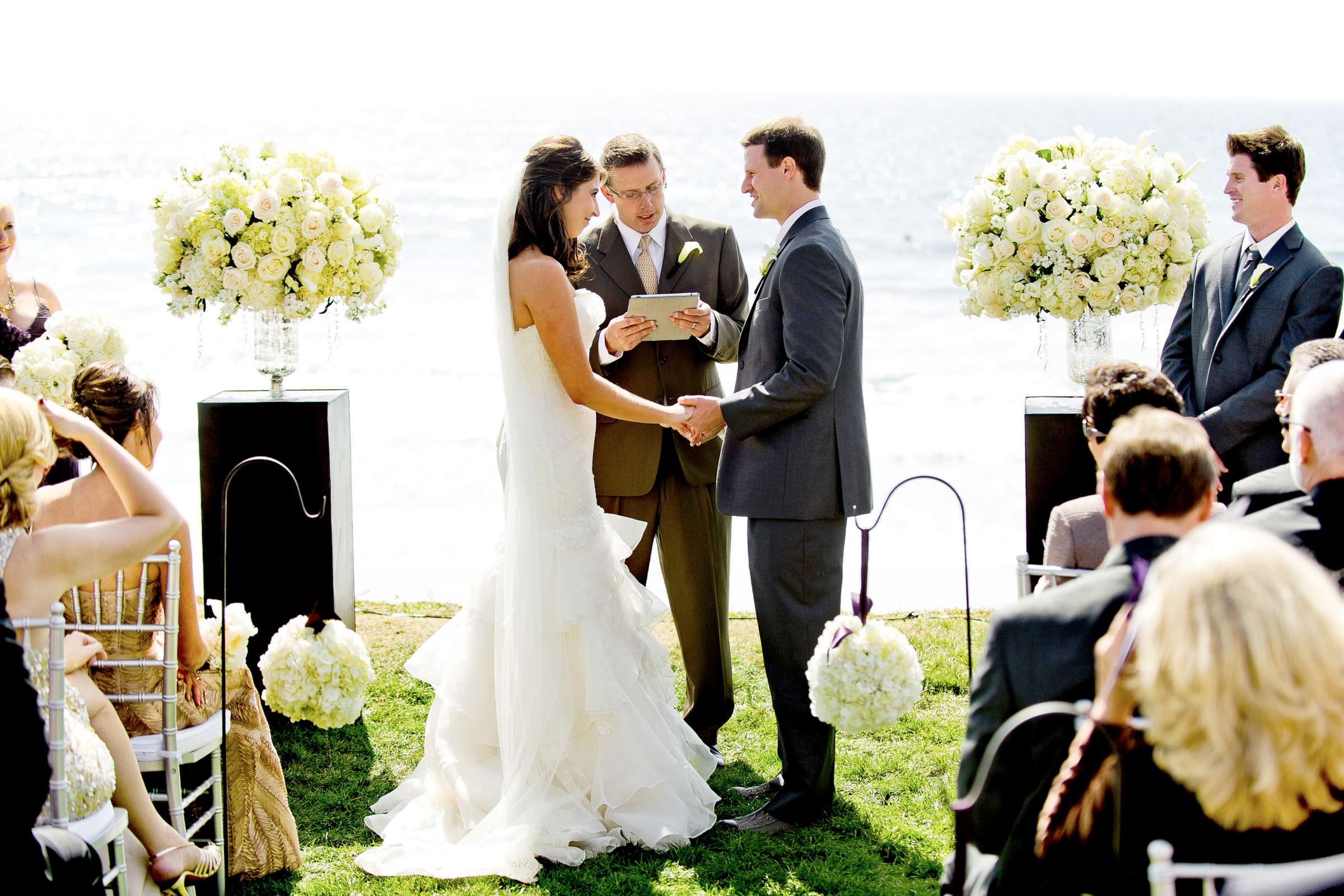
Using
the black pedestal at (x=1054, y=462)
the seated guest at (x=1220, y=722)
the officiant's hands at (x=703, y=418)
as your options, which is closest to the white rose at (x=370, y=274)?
the officiant's hands at (x=703, y=418)

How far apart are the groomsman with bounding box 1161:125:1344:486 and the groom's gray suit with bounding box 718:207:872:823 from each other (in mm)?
1380

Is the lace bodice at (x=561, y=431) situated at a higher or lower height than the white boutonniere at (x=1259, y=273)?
lower

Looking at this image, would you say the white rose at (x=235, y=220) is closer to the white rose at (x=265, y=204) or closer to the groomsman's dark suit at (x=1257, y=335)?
the white rose at (x=265, y=204)

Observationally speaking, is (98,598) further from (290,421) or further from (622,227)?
(622,227)

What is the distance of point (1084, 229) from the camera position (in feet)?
16.3

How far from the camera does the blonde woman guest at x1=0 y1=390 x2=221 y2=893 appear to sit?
9.59 ft

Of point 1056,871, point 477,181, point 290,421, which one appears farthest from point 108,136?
point 1056,871

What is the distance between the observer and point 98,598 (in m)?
3.80

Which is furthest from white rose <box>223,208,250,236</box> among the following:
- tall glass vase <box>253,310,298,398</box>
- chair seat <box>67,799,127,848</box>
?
chair seat <box>67,799,127,848</box>

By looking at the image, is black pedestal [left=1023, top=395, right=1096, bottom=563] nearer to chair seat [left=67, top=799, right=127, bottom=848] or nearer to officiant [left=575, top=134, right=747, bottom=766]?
officiant [left=575, top=134, right=747, bottom=766]

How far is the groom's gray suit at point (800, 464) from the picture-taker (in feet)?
13.9

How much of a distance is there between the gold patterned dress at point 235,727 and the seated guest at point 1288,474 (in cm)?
310

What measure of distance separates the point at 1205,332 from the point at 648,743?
2613 millimetres

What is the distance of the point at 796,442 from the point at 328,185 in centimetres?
238
